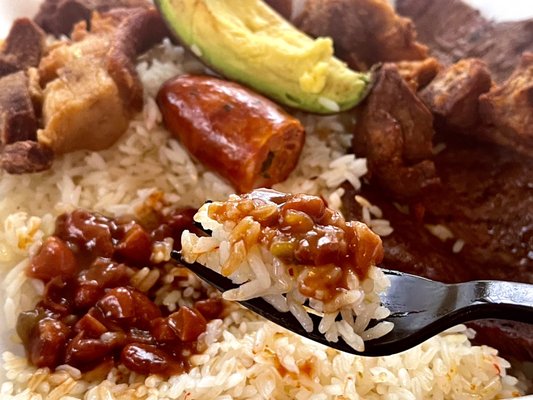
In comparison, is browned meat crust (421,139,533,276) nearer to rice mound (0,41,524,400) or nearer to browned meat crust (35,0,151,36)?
rice mound (0,41,524,400)

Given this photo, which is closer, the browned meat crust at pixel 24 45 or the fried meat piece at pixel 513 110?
the fried meat piece at pixel 513 110

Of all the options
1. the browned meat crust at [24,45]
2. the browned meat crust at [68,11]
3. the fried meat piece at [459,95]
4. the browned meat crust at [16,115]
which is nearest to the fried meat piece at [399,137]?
the fried meat piece at [459,95]

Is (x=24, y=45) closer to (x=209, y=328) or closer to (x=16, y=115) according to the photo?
(x=16, y=115)

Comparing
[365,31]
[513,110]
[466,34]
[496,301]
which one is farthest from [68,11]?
[496,301]

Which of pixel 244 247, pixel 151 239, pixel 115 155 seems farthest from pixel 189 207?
pixel 244 247

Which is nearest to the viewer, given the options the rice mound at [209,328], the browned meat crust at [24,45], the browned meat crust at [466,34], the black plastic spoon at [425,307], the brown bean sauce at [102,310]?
the black plastic spoon at [425,307]

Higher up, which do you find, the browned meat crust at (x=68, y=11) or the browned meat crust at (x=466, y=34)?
the browned meat crust at (x=466, y=34)

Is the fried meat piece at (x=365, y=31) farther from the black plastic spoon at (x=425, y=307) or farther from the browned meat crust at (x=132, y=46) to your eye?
the black plastic spoon at (x=425, y=307)
